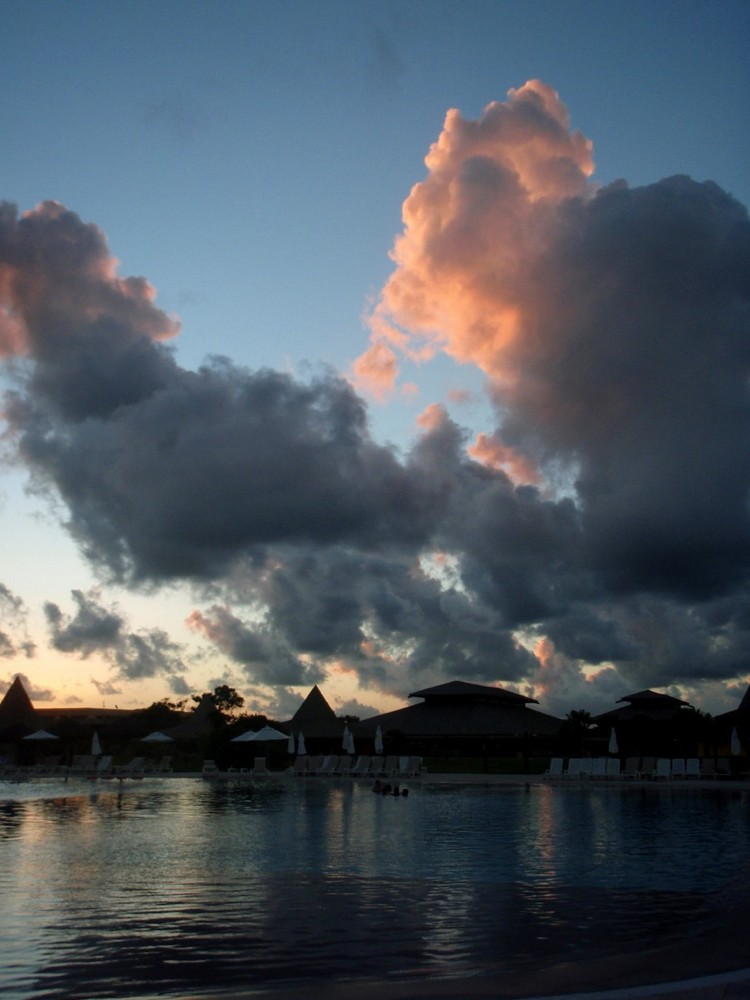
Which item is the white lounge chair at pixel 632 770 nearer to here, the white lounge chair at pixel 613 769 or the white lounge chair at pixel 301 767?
the white lounge chair at pixel 613 769

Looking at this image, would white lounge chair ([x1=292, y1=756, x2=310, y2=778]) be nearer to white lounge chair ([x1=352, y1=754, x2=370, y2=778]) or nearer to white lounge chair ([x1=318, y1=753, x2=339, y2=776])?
white lounge chair ([x1=318, y1=753, x2=339, y2=776])

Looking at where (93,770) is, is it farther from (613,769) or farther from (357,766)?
(613,769)

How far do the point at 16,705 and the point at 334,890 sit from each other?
266 ft

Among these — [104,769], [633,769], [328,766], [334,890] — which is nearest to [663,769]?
[633,769]

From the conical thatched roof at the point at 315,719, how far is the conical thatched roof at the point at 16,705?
110 feet

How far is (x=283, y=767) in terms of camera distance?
40.1 meters

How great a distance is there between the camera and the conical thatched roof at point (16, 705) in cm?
8188

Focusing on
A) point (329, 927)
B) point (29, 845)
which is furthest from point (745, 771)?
point (329, 927)

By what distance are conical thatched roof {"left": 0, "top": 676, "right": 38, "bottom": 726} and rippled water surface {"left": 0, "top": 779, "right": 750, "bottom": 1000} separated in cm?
6667

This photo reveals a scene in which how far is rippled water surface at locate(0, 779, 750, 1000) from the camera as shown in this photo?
7258 mm

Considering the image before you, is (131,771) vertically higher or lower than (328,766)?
lower

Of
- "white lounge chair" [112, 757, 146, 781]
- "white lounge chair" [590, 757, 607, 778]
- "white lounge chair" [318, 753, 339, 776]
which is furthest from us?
"white lounge chair" [112, 757, 146, 781]

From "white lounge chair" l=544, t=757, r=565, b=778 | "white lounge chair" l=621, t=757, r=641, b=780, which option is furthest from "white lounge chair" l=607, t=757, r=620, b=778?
"white lounge chair" l=544, t=757, r=565, b=778

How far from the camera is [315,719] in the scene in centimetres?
5581
